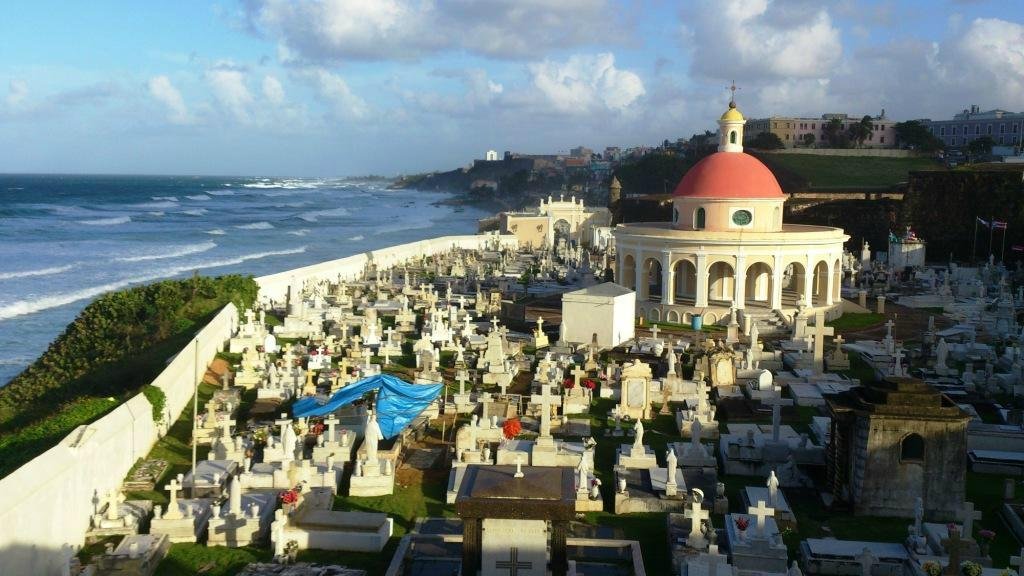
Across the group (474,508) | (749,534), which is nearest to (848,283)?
(749,534)

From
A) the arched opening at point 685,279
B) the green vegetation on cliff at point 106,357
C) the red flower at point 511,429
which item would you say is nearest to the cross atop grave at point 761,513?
the red flower at point 511,429

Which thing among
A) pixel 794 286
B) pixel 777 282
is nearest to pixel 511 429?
pixel 777 282

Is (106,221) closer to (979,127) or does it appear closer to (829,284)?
(829,284)

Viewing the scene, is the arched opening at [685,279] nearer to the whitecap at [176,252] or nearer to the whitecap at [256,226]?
the whitecap at [176,252]

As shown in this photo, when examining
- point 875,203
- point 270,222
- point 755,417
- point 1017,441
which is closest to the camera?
point 1017,441

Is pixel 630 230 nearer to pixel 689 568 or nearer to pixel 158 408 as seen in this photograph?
pixel 158 408

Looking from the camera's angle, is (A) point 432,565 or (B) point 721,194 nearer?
(A) point 432,565
